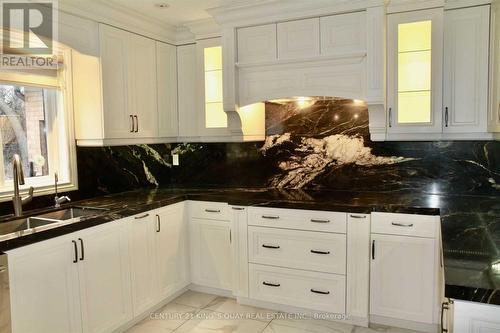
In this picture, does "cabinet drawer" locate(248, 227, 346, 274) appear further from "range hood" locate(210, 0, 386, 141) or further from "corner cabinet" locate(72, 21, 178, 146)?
"corner cabinet" locate(72, 21, 178, 146)

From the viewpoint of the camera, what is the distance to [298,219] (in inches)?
115

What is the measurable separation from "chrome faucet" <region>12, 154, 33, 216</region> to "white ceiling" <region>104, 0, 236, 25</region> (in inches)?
54.2

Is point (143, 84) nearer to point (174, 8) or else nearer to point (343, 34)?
point (174, 8)

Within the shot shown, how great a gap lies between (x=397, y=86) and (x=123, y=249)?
93.0 inches

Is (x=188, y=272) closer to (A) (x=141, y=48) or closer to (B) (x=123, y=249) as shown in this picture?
(B) (x=123, y=249)

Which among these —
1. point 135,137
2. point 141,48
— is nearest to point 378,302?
point 135,137

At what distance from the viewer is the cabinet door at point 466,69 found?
2.79 meters

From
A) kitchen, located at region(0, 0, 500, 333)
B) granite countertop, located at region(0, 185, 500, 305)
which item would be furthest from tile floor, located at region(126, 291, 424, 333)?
granite countertop, located at region(0, 185, 500, 305)

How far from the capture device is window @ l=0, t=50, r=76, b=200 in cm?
269

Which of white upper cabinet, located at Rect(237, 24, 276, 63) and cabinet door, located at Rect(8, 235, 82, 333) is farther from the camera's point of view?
white upper cabinet, located at Rect(237, 24, 276, 63)

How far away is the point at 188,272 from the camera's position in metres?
3.45

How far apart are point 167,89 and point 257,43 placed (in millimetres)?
1039

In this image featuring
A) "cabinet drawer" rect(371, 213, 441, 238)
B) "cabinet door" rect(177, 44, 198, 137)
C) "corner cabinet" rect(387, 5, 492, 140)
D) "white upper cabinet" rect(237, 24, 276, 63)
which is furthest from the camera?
"cabinet door" rect(177, 44, 198, 137)

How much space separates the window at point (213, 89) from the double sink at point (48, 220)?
1361mm
